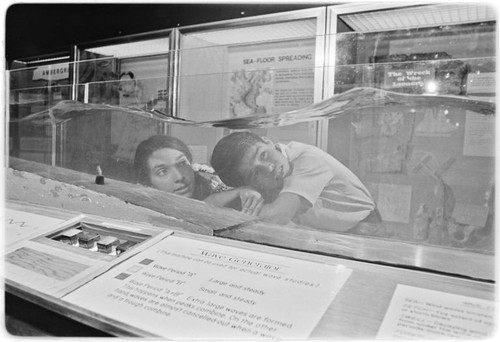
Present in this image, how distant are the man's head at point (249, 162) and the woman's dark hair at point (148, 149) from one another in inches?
4.5

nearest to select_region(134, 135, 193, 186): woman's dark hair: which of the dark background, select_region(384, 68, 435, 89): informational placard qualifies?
select_region(384, 68, 435, 89): informational placard

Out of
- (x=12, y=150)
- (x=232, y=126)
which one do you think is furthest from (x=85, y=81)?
(x=232, y=126)

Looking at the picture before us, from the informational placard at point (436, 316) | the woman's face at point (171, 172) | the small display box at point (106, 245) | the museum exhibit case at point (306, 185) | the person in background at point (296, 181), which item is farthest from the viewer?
the woman's face at point (171, 172)

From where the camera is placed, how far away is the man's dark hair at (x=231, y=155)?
119cm

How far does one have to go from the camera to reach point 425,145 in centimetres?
98

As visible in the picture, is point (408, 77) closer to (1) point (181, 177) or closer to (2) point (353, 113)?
(2) point (353, 113)

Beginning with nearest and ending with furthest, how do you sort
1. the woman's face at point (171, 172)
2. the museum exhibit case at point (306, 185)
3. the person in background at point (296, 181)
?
the museum exhibit case at point (306, 185) → the person in background at point (296, 181) → the woman's face at point (171, 172)

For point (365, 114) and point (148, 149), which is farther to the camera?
point (148, 149)

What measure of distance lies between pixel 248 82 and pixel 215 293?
1.84 ft

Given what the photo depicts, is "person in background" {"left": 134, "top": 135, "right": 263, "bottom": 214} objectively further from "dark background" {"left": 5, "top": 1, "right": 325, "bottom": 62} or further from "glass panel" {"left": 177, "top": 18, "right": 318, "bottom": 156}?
"dark background" {"left": 5, "top": 1, "right": 325, "bottom": 62}

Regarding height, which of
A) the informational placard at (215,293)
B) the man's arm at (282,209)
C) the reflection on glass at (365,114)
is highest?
the reflection on glass at (365,114)

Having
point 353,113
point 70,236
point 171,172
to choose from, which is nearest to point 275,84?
point 353,113

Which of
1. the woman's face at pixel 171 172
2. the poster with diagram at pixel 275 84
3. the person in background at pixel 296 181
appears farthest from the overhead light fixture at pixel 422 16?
the woman's face at pixel 171 172

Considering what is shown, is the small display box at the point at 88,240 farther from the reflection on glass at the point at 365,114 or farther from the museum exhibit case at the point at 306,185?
the reflection on glass at the point at 365,114
